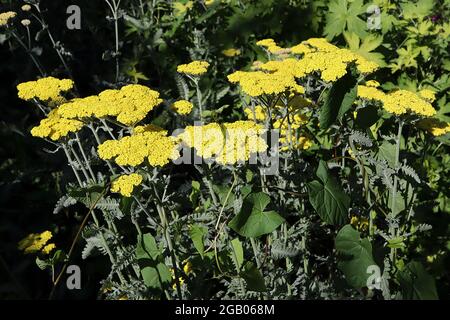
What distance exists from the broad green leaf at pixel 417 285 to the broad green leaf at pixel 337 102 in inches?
26.4

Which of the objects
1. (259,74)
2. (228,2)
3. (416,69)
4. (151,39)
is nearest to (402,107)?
(259,74)

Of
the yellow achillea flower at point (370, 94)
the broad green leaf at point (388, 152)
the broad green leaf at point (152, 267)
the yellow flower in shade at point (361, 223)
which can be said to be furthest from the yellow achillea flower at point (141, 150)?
the yellow flower in shade at point (361, 223)

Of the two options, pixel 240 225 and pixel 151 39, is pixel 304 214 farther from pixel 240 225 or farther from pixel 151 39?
pixel 151 39

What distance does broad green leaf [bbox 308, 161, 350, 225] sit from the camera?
1938 millimetres

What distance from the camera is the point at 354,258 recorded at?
1980mm

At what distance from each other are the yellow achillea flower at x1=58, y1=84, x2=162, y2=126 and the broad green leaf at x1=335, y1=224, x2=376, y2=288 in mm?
987

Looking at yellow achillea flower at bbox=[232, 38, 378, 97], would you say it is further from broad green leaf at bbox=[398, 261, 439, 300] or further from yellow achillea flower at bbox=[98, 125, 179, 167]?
broad green leaf at bbox=[398, 261, 439, 300]

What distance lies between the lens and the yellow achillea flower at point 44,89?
89.4 inches

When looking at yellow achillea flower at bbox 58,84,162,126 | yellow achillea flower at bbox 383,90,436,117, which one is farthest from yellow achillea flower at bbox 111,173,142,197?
yellow achillea flower at bbox 383,90,436,117

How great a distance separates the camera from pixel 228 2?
371 cm

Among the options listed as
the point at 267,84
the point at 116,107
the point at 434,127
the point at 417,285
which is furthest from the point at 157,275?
the point at 434,127

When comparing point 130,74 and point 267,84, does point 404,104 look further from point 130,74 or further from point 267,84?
point 130,74

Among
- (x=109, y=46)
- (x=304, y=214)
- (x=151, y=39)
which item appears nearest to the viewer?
(x=304, y=214)

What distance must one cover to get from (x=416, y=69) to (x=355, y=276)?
1.83 m
